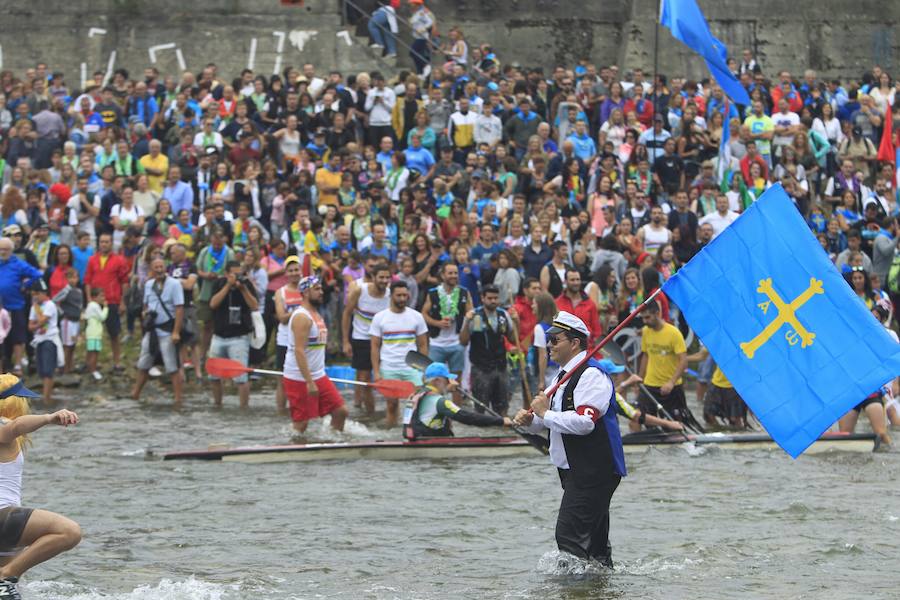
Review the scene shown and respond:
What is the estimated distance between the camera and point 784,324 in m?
9.74

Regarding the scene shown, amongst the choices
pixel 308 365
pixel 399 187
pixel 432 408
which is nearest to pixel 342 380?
pixel 308 365

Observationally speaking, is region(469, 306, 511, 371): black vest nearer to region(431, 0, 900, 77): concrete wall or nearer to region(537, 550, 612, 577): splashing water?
region(537, 550, 612, 577): splashing water

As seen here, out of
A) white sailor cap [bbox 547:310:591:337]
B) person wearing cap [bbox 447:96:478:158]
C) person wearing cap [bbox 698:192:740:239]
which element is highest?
person wearing cap [bbox 447:96:478:158]

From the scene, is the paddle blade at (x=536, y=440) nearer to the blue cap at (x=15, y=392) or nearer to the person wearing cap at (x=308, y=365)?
the person wearing cap at (x=308, y=365)

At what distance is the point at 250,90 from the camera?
78.7 feet

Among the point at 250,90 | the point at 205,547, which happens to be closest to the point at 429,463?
the point at 205,547

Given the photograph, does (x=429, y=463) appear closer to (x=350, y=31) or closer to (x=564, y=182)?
(x=564, y=182)

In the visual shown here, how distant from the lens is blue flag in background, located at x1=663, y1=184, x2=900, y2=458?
31.2 ft

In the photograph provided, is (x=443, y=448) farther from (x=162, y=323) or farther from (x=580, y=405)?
(x=580, y=405)

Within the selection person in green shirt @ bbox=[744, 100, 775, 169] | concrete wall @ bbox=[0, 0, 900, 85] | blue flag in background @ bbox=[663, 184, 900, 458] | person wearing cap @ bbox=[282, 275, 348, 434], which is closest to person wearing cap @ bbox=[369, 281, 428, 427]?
person wearing cap @ bbox=[282, 275, 348, 434]

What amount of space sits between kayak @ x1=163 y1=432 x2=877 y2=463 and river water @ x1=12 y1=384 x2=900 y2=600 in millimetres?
125

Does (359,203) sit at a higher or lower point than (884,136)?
lower

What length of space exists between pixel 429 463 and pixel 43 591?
541 centimetres

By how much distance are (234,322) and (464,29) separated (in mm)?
11283
